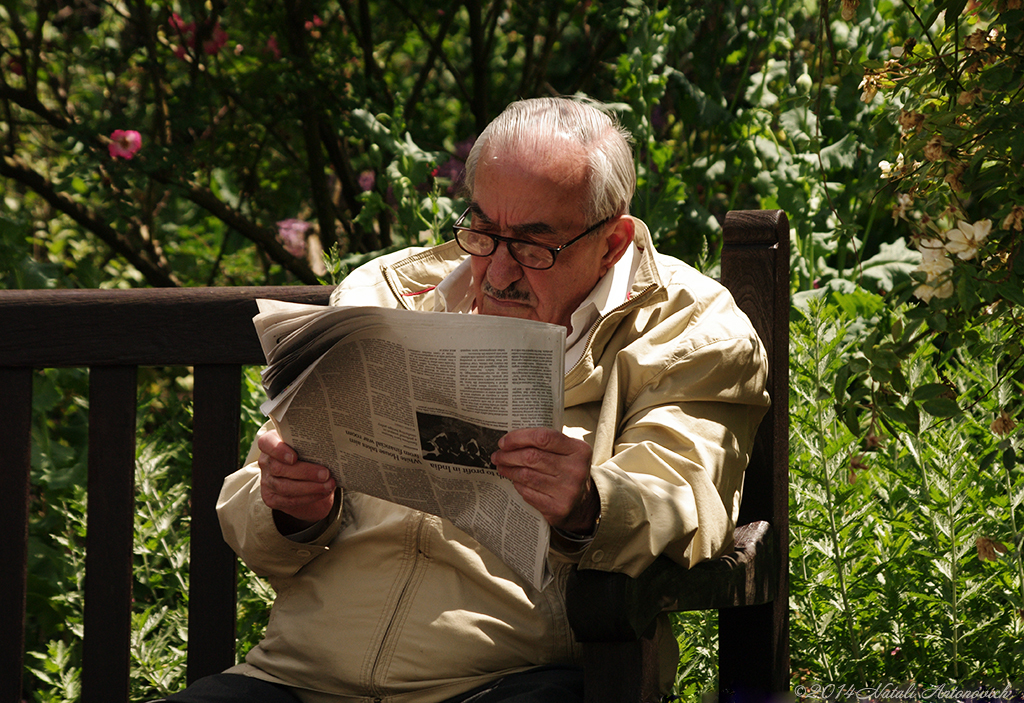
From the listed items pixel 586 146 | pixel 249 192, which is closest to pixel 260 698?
pixel 586 146

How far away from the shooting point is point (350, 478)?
1603 mm

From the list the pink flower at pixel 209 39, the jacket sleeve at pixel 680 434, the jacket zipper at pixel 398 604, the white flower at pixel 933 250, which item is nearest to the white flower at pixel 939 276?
the white flower at pixel 933 250

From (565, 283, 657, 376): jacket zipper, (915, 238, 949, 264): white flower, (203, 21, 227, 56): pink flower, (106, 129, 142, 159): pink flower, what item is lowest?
(565, 283, 657, 376): jacket zipper

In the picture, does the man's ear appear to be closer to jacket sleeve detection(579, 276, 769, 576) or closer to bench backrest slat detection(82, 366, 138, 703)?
jacket sleeve detection(579, 276, 769, 576)

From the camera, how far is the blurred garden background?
65.1 inches

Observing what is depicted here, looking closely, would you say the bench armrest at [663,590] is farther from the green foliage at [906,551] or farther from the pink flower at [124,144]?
the pink flower at [124,144]

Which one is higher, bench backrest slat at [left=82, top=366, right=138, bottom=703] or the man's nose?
the man's nose

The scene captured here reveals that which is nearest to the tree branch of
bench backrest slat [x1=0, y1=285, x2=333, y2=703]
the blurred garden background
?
the blurred garden background

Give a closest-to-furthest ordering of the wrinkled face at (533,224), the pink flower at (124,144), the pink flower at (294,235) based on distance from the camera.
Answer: the wrinkled face at (533,224) → the pink flower at (124,144) → the pink flower at (294,235)

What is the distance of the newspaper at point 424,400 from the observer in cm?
139

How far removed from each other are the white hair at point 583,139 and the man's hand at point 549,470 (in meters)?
0.62

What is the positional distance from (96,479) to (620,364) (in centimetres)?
113

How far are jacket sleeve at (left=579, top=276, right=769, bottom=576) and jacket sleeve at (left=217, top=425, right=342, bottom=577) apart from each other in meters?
0.52

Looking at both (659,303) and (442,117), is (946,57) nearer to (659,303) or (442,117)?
(659,303)
